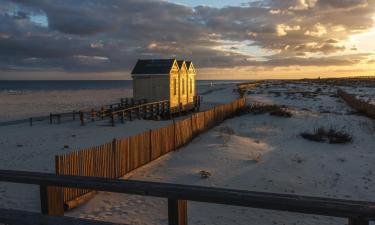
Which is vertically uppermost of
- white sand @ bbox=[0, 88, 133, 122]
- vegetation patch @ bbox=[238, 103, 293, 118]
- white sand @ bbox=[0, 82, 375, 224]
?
vegetation patch @ bbox=[238, 103, 293, 118]

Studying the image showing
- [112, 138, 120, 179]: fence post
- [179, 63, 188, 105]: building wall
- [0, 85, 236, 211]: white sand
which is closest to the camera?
[0, 85, 236, 211]: white sand

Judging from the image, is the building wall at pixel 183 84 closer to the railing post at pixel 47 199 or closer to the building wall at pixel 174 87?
the building wall at pixel 174 87

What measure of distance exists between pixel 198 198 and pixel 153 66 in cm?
2900

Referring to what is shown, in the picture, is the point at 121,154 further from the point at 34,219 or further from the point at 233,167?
the point at 34,219

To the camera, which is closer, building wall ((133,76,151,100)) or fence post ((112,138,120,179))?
fence post ((112,138,120,179))

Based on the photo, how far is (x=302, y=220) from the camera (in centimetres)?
855

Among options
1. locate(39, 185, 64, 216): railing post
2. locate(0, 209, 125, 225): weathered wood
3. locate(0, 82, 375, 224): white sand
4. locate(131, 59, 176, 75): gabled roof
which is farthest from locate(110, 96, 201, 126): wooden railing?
locate(0, 209, 125, 225): weathered wood

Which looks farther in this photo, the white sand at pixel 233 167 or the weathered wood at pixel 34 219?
the white sand at pixel 233 167

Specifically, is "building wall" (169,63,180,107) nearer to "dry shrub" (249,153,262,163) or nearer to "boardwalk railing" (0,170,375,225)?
"dry shrub" (249,153,262,163)

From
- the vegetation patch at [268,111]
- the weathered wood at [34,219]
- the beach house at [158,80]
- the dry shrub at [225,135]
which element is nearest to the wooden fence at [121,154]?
the dry shrub at [225,135]

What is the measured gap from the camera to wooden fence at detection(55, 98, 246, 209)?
8.88 m

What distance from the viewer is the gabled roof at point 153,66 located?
102 ft

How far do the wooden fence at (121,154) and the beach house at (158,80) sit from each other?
12604mm

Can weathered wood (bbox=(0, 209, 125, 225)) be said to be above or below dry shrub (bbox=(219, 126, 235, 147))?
above
